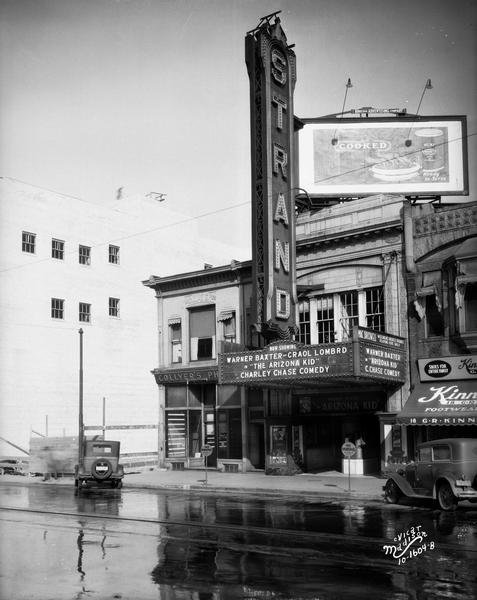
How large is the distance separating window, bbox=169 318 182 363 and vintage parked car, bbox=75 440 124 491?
9.26 metres

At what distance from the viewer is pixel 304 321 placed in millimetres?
35875

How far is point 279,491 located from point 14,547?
45.5ft

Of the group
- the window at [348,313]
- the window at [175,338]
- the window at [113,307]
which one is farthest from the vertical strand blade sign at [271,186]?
the window at [113,307]

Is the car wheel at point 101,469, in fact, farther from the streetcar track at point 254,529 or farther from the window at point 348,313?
the window at point 348,313

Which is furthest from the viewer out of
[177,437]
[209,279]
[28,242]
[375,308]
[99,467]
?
[28,242]

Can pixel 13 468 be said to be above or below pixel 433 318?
below

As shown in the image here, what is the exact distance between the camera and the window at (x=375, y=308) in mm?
33094

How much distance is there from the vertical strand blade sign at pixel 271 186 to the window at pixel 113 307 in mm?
25742

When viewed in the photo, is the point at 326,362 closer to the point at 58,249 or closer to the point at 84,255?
the point at 58,249

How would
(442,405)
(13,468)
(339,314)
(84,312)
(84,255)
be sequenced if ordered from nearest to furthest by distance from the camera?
(442,405) < (339,314) < (13,468) < (84,312) < (84,255)

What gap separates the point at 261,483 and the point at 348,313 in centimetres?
859

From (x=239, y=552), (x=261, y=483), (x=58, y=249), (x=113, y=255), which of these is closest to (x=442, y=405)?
(x=261, y=483)

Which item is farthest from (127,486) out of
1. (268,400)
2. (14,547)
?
(14,547)

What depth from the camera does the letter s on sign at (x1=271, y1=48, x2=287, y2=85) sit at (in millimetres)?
34062
